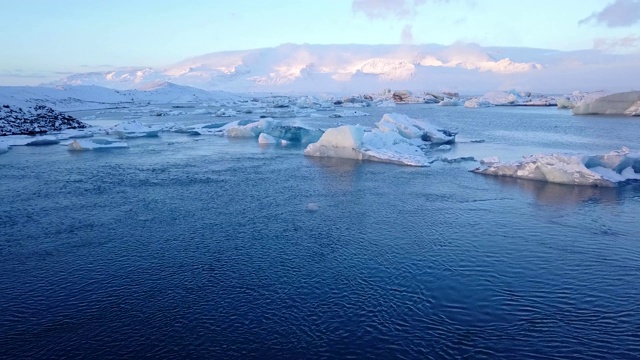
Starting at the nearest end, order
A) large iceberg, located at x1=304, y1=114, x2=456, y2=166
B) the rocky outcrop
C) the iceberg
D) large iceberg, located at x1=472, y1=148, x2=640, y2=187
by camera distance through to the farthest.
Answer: large iceberg, located at x1=472, y1=148, x2=640, y2=187, large iceberg, located at x1=304, y1=114, x2=456, y2=166, the iceberg, the rocky outcrop

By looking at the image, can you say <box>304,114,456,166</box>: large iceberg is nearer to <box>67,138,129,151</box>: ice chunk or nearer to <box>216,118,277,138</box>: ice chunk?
<box>216,118,277,138</box>: ice chunk

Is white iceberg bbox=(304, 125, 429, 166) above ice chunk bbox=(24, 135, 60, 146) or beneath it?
above

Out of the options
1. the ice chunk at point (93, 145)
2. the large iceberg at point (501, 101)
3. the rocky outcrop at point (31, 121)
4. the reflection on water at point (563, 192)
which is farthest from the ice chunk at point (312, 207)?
the large iceberg at point (501, 101)

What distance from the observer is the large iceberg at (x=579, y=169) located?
42.5 ft

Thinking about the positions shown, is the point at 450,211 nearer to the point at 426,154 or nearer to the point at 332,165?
the point at 332,165

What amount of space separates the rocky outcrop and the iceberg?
2026 cm

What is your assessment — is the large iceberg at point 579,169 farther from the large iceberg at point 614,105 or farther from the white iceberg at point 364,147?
the large iceberg at point 614,105

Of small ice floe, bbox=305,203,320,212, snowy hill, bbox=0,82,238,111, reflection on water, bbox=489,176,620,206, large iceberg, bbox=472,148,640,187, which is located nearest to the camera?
small ice floe, bbox=305,203,320,212

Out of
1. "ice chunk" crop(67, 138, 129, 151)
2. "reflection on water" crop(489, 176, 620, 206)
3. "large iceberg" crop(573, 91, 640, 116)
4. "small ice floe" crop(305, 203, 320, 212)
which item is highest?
"large iceberg" crop(573, 91, 640, 116)

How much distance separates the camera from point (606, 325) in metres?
5.92

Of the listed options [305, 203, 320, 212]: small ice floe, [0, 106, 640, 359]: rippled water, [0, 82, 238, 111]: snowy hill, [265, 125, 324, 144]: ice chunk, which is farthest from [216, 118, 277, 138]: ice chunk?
[0, 82, 238, 111]: snowy hill

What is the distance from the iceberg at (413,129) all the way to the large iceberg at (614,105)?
21.3 metres

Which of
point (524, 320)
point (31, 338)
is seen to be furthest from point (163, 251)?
point (524, 320)

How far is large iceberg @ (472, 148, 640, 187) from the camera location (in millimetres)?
12969
